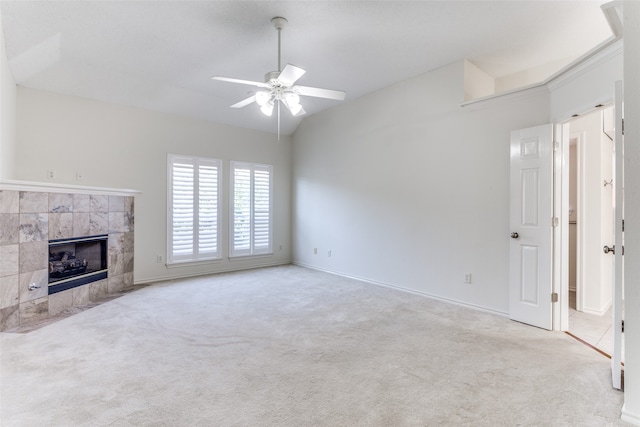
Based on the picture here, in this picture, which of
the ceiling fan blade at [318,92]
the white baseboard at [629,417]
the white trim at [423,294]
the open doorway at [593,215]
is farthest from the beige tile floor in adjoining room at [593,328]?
the ceiling fan blade at [318,92]

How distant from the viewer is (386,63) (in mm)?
4156

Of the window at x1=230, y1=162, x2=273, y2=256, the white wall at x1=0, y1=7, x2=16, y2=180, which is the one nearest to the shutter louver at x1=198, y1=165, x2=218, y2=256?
the window at x1=230, y1=162, x2=273, y2=256

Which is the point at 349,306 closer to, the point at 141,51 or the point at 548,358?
the point at 548,358

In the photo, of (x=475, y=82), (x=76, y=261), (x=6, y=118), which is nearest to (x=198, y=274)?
(x=76, y=261)

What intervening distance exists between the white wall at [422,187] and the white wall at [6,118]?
4500 mm

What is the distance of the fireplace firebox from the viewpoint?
13.0ft

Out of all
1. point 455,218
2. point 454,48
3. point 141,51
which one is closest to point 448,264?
point 455,218

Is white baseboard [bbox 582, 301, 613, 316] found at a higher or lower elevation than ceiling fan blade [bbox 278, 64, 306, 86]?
lower

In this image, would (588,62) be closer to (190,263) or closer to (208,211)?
(208,211)

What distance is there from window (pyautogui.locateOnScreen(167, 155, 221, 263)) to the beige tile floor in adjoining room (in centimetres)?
542

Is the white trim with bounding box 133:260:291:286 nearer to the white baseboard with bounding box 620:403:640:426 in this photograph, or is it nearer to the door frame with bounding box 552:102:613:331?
the door frame with bounding box 552:102:613:331

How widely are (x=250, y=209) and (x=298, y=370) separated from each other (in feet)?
14.5

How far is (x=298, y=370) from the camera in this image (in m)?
2.46

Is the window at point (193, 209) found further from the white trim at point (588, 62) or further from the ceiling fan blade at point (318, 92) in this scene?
the white trim at point (588, 62)
